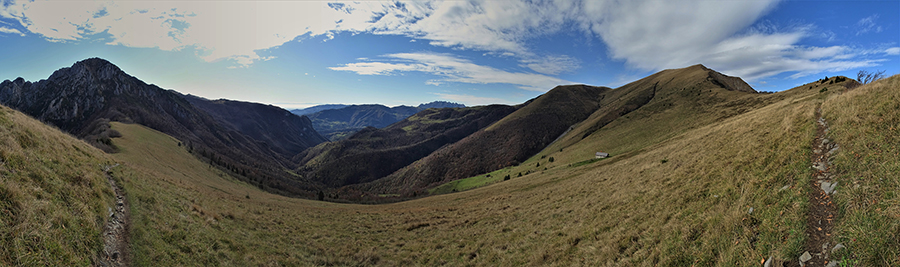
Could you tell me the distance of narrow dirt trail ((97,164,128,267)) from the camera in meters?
8.12

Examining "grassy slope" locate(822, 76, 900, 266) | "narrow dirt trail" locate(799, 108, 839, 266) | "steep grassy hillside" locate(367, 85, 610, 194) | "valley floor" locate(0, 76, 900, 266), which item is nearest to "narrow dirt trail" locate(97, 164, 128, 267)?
"valley floor" locate(0, 76, 900, 266)

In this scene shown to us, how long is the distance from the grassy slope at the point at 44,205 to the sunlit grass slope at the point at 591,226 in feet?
5.24

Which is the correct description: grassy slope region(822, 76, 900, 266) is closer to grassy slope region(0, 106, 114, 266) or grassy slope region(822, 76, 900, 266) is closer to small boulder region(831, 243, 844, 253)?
small boulder region(831, 243, 844, 253)

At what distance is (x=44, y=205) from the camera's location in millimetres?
7910

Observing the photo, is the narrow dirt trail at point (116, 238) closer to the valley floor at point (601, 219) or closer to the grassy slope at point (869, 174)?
the valley floor at point (601, 219)

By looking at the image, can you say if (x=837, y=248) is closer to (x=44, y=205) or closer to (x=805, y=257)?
(x=805, y=257)

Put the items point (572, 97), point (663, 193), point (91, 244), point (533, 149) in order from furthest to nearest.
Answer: point (572, 97) → point (533, 149) → point (663, 193) → point (91, 244)

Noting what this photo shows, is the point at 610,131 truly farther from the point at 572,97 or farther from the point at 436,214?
the point at 572,97

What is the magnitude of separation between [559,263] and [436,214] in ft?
52.8

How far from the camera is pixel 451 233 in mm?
19219

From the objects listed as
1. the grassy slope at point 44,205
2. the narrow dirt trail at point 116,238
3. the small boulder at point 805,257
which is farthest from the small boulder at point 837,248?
the narrow dirt trail at point 116,238

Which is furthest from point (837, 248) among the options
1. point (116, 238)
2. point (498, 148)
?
point (498, 148)

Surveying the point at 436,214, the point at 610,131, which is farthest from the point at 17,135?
the point at 610,131

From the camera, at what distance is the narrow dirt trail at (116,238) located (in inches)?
320
